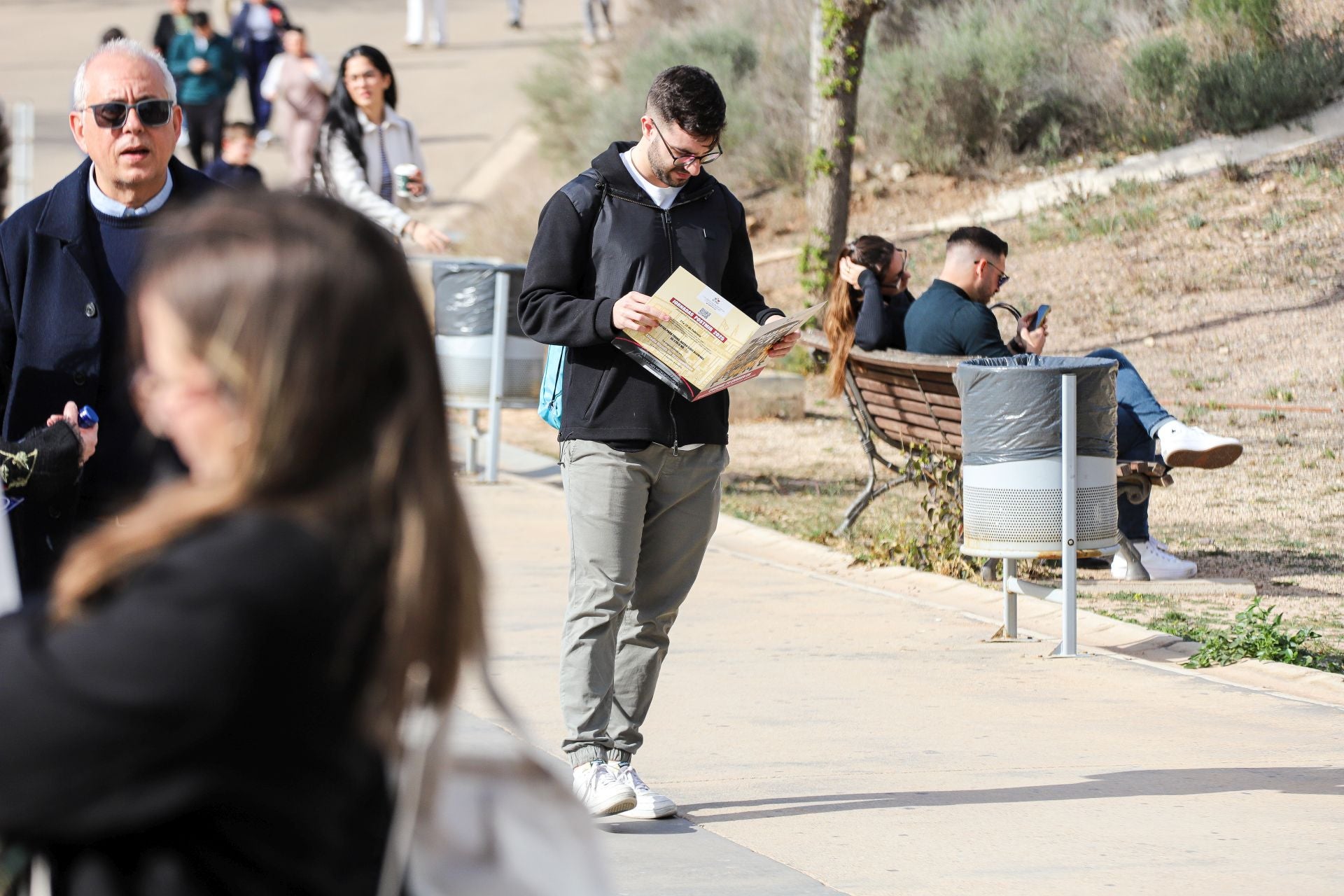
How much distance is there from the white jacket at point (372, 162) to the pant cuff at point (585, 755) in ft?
12.7

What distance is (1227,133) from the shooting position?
1576 centimetres

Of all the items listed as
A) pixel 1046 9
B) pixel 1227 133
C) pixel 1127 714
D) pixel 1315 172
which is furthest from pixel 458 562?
A: pixel 1046 9

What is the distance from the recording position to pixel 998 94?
55.9 feet

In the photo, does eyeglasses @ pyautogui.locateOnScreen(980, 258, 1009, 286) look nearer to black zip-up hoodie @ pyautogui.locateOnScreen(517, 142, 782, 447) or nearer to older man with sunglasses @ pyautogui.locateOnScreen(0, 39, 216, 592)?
black zip-up hoodie @ pyautogui.locateOnScreen(517, 142, 782, 447)

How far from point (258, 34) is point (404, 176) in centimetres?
1171

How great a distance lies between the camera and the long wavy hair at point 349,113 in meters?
8.02

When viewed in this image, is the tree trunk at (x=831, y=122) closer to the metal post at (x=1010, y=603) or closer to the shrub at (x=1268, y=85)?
the shrub at (x=1268, y=85)

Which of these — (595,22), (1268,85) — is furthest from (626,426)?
(595,22)

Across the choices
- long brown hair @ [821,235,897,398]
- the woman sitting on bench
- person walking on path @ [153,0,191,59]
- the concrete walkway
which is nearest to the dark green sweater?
the woman sitting on bench

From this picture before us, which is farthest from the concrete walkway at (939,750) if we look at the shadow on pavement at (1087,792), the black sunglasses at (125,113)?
the black sunglasses at (125,113)

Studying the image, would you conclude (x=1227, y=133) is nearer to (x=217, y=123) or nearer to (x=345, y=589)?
(x=217, y=123)

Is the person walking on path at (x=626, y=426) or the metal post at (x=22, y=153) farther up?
the metal post at (x=22, y=153)

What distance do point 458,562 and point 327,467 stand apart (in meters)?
0.14

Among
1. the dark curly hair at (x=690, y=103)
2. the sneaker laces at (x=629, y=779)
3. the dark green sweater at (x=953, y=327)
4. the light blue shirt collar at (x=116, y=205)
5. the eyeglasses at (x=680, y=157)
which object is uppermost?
the dark curly hair at (x=690, y=103)
